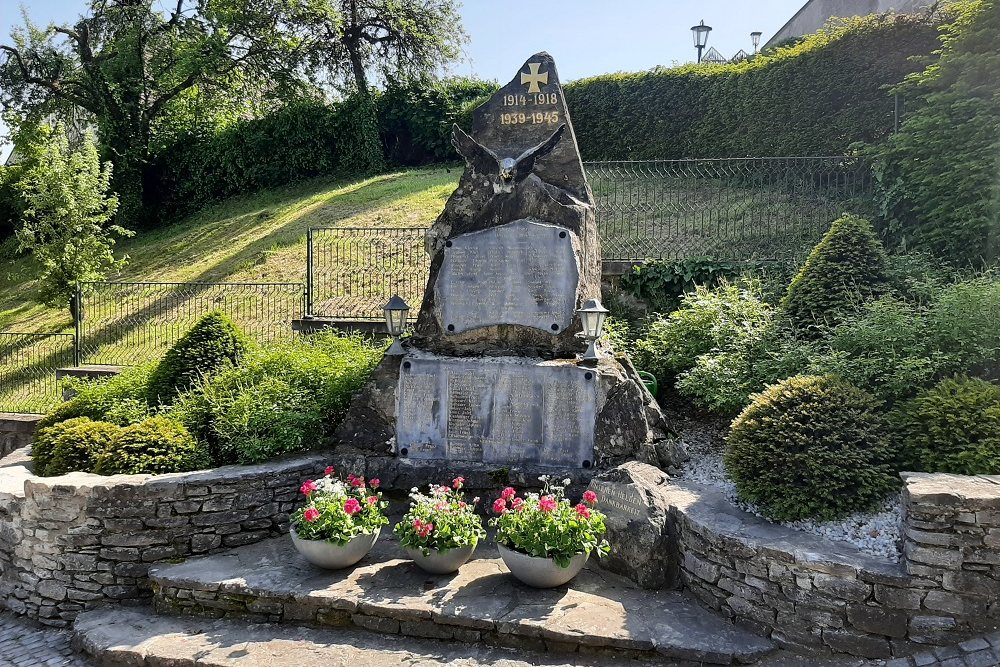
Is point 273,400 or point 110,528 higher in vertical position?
point 273,400

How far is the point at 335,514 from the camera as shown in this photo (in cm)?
548

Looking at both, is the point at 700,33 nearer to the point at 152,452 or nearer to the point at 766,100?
the point at 766,100

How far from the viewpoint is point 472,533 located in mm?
5367

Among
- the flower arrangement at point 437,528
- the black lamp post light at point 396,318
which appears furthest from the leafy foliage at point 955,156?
the flower arrangement at point 437,528

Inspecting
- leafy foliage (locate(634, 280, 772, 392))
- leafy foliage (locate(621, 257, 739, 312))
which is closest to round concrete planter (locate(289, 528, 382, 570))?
leafy foliage (locate(634, 280, 772, 392))

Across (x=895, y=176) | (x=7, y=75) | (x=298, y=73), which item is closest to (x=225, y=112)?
(x=298, y=73)

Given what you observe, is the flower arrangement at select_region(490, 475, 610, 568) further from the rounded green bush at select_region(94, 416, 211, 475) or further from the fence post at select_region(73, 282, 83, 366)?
the fence post at select_region(73, 282, 83, 366)

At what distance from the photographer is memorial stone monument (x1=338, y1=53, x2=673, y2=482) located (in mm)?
6246

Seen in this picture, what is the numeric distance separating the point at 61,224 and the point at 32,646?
1050 centimetres

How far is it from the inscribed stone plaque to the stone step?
2.07 metres

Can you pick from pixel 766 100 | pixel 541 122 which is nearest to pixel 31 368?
pixel 541 122

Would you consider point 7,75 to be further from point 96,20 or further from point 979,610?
point 979,610

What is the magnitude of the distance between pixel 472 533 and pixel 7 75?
2414 centimetres

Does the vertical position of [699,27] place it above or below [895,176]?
above
